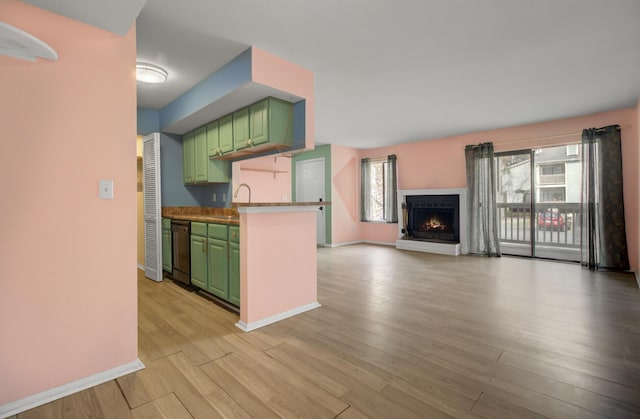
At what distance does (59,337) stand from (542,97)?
5534 mm

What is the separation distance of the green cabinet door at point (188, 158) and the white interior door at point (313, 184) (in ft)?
11.0

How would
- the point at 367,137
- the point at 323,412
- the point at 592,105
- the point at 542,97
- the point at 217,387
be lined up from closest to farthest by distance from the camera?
the point at 323,412
the point at 217,387
the point at 542,97
the point at 592,105
the point at 367,137

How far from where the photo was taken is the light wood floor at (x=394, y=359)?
5.39ft

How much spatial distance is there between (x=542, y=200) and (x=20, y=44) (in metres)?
7.33

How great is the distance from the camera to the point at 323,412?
62.7 inches

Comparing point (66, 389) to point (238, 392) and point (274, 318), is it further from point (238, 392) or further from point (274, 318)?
point (274, 318)

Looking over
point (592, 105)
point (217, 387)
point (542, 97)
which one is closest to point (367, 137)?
point (542, 97)

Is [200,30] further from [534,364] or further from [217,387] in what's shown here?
[534,364]

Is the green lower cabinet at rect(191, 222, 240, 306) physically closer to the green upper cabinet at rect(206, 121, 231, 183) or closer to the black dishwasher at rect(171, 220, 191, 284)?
the black dishwasher at rect(171, 220, 191, 284)

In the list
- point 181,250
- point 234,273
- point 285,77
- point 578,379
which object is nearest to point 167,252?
point 181,250

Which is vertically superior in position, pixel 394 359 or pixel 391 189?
pixel 391 189

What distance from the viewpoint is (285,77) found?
3041mm

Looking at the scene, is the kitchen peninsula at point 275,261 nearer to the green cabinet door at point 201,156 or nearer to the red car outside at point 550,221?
the green cabinet door at point 201,156

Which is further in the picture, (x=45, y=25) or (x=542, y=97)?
(x=542, y=97)
